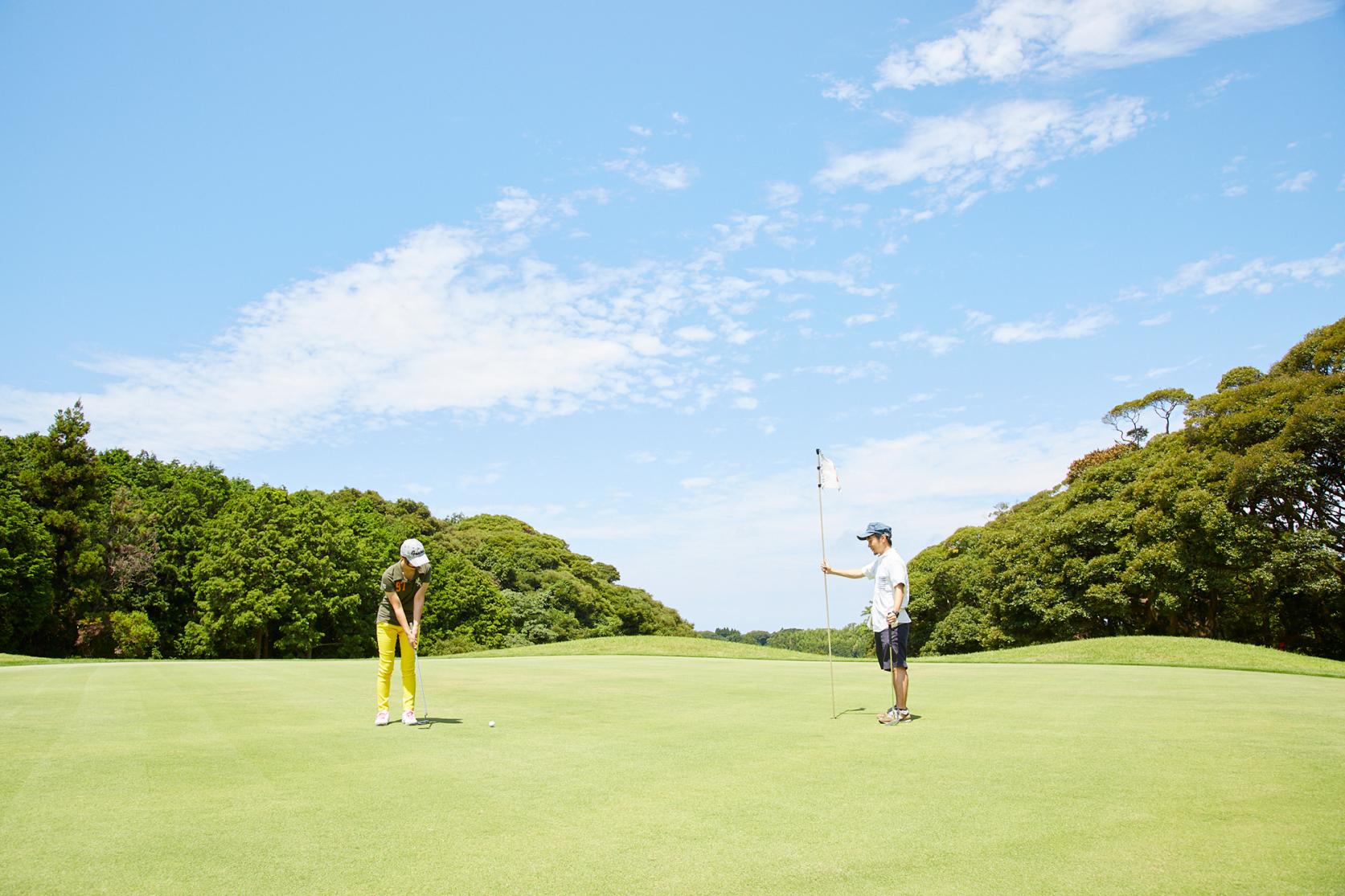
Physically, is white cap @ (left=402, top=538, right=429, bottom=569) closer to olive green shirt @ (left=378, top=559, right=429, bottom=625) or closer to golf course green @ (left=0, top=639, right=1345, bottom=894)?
olive green shirt @ (left=378, top=559, right=429, bottom=625)

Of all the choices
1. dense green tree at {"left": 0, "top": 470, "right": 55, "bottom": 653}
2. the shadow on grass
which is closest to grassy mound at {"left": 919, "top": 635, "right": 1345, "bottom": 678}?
the shadow on grass

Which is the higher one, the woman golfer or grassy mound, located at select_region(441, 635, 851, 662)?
the woman golfer

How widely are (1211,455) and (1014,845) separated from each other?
4423cm

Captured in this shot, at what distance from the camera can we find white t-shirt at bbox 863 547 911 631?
10.8 meters

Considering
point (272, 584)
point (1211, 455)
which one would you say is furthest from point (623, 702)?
point (272, 584)

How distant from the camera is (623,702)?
13.8 m

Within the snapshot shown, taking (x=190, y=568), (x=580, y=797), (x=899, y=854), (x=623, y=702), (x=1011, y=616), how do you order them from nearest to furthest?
1. (x=899, y=854)
2. (x=580, y=797)
3. (x=623, y=702)
4. (x=1011, y=616)
5. (x=190, y=568)

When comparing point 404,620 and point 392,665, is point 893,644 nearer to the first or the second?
point 404,620

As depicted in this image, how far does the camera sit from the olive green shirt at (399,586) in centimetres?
1117

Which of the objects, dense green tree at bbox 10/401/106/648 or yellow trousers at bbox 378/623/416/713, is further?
dense green tree at bbox 10/401/106/648

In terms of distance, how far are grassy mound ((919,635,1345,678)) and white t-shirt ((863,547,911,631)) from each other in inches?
609

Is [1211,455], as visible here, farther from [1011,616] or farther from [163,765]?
[163,765]

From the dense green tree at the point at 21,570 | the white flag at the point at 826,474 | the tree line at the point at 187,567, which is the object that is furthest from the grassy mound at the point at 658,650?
the dense green tree at the point at 21,570

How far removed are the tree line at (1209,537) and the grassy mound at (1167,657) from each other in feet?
41.7
